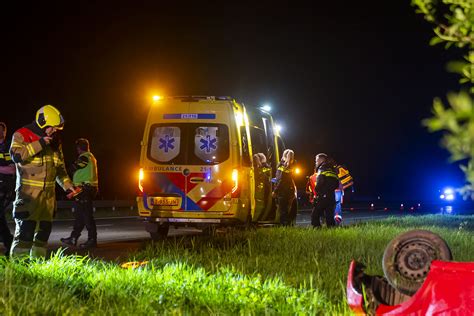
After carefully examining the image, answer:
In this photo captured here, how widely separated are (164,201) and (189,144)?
3.51 ft

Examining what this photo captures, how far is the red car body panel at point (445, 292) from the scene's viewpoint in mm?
3803

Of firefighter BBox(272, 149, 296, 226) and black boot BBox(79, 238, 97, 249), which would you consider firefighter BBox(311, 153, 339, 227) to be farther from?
black boot BBox(79, 238, 97, 249)

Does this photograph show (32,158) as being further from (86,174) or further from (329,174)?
(329,174)

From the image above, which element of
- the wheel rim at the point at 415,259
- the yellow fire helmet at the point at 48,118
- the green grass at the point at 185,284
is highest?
the yellow fire helmet at the point at 48,118

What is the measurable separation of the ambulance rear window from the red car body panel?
7.74 meters

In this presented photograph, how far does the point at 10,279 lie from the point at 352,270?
8.87 feet

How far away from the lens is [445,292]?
152 inches

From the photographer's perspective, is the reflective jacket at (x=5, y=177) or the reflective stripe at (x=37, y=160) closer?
the reflective stripe at (x=37, y=160)

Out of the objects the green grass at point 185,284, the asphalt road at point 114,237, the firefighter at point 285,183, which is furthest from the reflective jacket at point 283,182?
the green grass at point 185,284

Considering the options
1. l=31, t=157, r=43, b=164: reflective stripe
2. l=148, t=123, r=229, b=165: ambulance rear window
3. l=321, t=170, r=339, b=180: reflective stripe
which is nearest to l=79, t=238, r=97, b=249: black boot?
l=148, t=123, r=229, b=165: ambulance rear window

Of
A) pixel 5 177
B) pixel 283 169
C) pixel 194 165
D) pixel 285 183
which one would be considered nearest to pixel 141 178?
pixel 194 165

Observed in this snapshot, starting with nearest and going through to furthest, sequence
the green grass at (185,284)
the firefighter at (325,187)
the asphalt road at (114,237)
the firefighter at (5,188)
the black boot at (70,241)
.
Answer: the green grass at (185,284)
the firefighter at (5,188)
the asphalt road at (114,237)
the black boot at (70,241)
the firefighter at (325,187)

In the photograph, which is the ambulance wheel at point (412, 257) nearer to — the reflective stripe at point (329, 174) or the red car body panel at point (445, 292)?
the red car body panel at point (445, 292)

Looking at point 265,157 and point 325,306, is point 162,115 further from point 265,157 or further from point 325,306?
point 325,306
